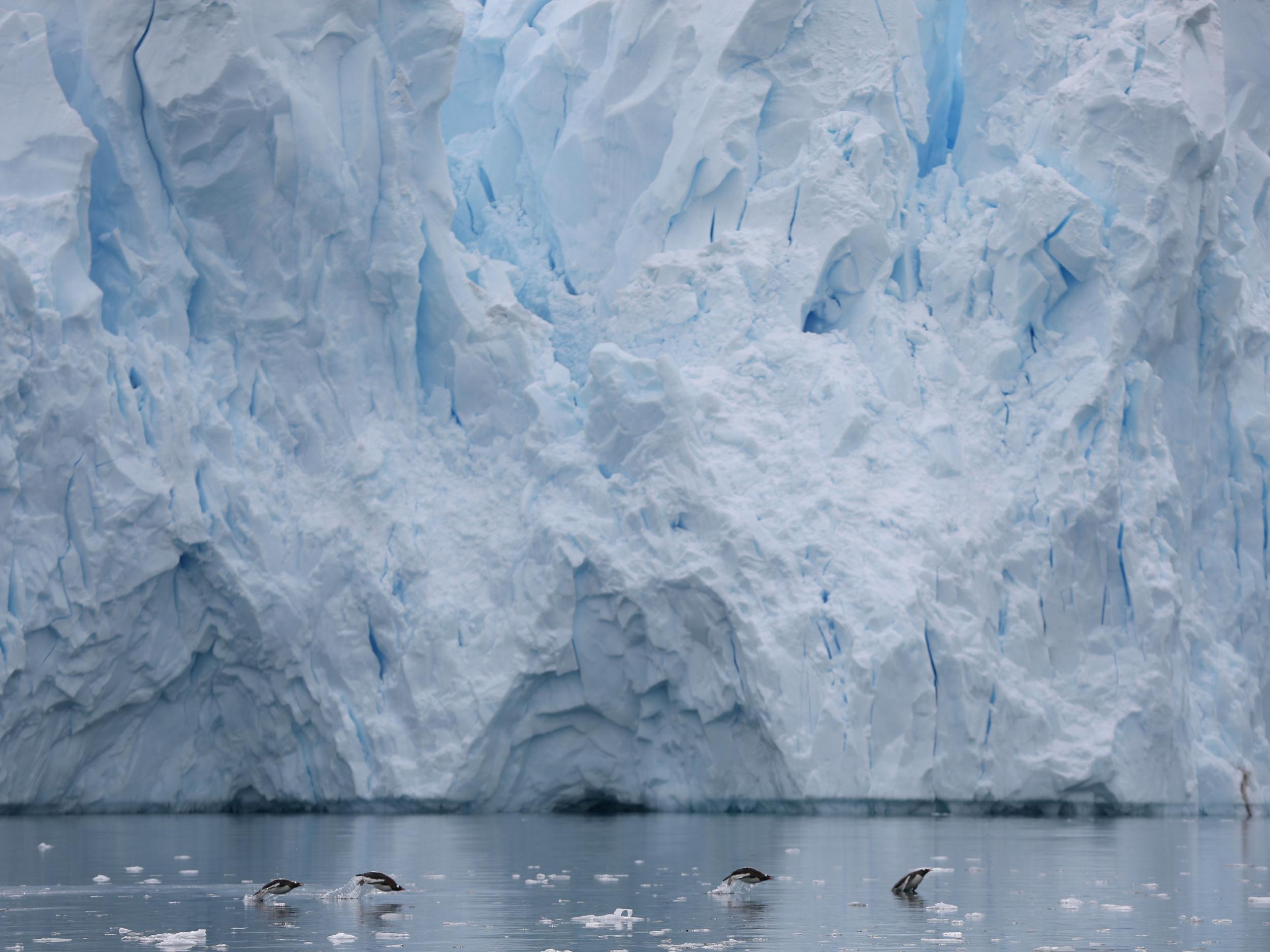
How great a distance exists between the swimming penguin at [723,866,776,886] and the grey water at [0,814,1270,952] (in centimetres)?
9

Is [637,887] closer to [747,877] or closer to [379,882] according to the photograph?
[747,877]

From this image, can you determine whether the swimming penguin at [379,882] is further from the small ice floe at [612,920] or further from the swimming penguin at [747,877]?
the swimming penguin at [747,877]

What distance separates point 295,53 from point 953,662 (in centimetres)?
927

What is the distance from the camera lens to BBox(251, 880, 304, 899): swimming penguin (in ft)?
24.8

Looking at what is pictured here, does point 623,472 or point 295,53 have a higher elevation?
point 295,53

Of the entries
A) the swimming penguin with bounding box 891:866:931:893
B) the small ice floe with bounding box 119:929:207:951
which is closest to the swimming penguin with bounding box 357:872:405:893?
the small ice floe with bounding box 119:929:207:951

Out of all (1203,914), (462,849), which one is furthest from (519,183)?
(1203,914)

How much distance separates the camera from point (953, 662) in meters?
16.3

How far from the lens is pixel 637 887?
335 inches

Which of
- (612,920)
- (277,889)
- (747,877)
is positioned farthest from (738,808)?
(612,920)

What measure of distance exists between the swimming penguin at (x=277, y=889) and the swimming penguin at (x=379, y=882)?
0.30 m

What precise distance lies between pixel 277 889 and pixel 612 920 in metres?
1.80

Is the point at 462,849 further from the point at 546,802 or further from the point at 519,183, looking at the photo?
the point at 519,183

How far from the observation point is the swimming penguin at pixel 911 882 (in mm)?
8031
